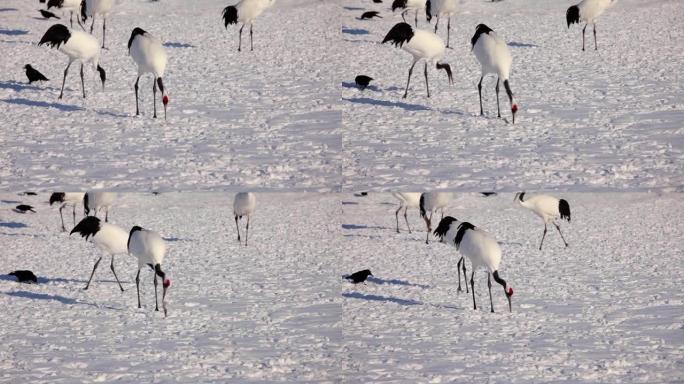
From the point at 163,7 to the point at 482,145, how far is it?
12.7 feet

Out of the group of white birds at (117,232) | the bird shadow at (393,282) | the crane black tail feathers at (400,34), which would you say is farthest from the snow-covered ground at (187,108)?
the bird shadow at (393,282)

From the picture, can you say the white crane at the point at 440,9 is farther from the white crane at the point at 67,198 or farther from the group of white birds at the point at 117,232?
the white crane at the point at 67,198

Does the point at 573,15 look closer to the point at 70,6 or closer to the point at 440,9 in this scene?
the point at 440,9

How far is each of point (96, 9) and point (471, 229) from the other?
4.32 metres

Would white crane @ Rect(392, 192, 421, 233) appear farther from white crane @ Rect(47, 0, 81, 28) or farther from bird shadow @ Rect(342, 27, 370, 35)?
white crane @ Rect(47, 0, 81, 28)

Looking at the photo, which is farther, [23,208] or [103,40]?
[103,40]

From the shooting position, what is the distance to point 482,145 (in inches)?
400

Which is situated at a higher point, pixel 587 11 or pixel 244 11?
pixel 244 11

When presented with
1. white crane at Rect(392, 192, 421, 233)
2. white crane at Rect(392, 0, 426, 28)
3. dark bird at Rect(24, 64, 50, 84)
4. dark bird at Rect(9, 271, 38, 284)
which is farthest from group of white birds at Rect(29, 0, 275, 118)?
white crane at Rect(392, 192, 421, 233)

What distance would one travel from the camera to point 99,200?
9641 mm

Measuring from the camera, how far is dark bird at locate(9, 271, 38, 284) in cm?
935

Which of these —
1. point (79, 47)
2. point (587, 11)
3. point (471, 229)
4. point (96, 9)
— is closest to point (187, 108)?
point (79, 47)

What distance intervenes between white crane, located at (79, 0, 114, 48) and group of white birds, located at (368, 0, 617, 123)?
2681 millimetres

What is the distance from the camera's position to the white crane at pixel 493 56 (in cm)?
1091
